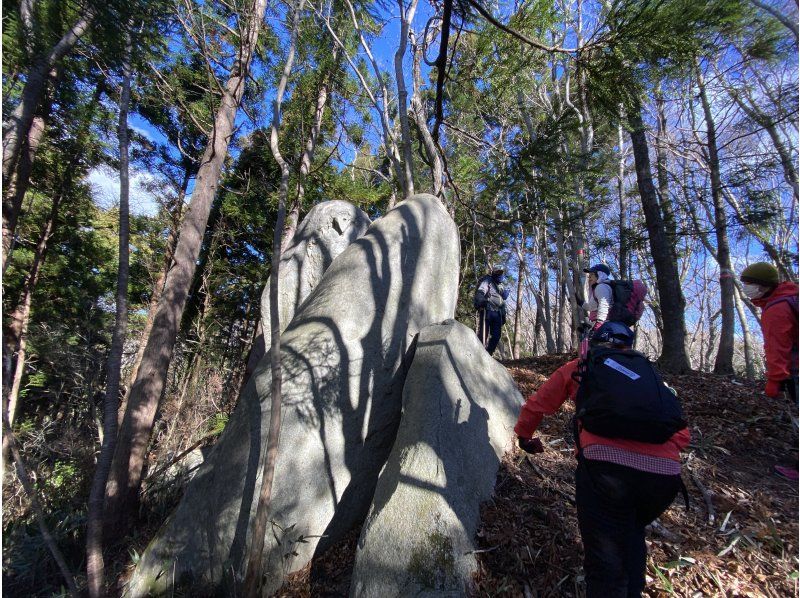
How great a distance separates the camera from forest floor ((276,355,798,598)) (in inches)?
91.0

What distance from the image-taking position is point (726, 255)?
308 inches

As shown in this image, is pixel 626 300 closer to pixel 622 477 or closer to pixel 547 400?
pixel 547 400

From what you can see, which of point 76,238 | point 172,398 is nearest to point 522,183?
point 172,398

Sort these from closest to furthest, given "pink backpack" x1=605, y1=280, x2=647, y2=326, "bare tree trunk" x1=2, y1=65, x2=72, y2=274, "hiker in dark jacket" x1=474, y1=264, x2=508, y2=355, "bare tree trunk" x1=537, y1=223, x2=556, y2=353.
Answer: "pink backpack" x1=605, y1=280, x2=647, y2=326
"bare tree trunk" x1=2, y1=65, x2=72, y2=274
"hiker in dark jacket" x1=474, y1=264, x2=508, y2=355
"bare tree trunk" x1=537, y1=223, x2=556, y2=353

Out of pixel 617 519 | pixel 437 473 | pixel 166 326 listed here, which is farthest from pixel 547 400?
pixel 166 326

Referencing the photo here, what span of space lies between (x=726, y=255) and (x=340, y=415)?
8.75 meters

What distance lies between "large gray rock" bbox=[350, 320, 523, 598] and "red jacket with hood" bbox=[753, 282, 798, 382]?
84.3 inches

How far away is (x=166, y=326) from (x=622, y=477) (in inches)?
255

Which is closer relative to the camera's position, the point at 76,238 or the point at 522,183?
the point at 522,183

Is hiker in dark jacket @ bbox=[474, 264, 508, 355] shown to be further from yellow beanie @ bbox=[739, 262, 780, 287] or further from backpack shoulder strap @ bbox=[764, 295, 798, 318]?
backpack shoulder strap @ bbox=[764, 295, 798, 318]

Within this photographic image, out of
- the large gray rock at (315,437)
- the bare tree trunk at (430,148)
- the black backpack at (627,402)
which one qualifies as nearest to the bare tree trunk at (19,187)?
the large gray rock at (315,437)

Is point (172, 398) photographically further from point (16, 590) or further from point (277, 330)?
point (277, 330)

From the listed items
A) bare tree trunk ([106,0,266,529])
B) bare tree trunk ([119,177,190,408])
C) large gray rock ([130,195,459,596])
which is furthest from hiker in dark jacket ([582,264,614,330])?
bare tree trunk ([119,177,190,408])

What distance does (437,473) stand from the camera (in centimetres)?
288
